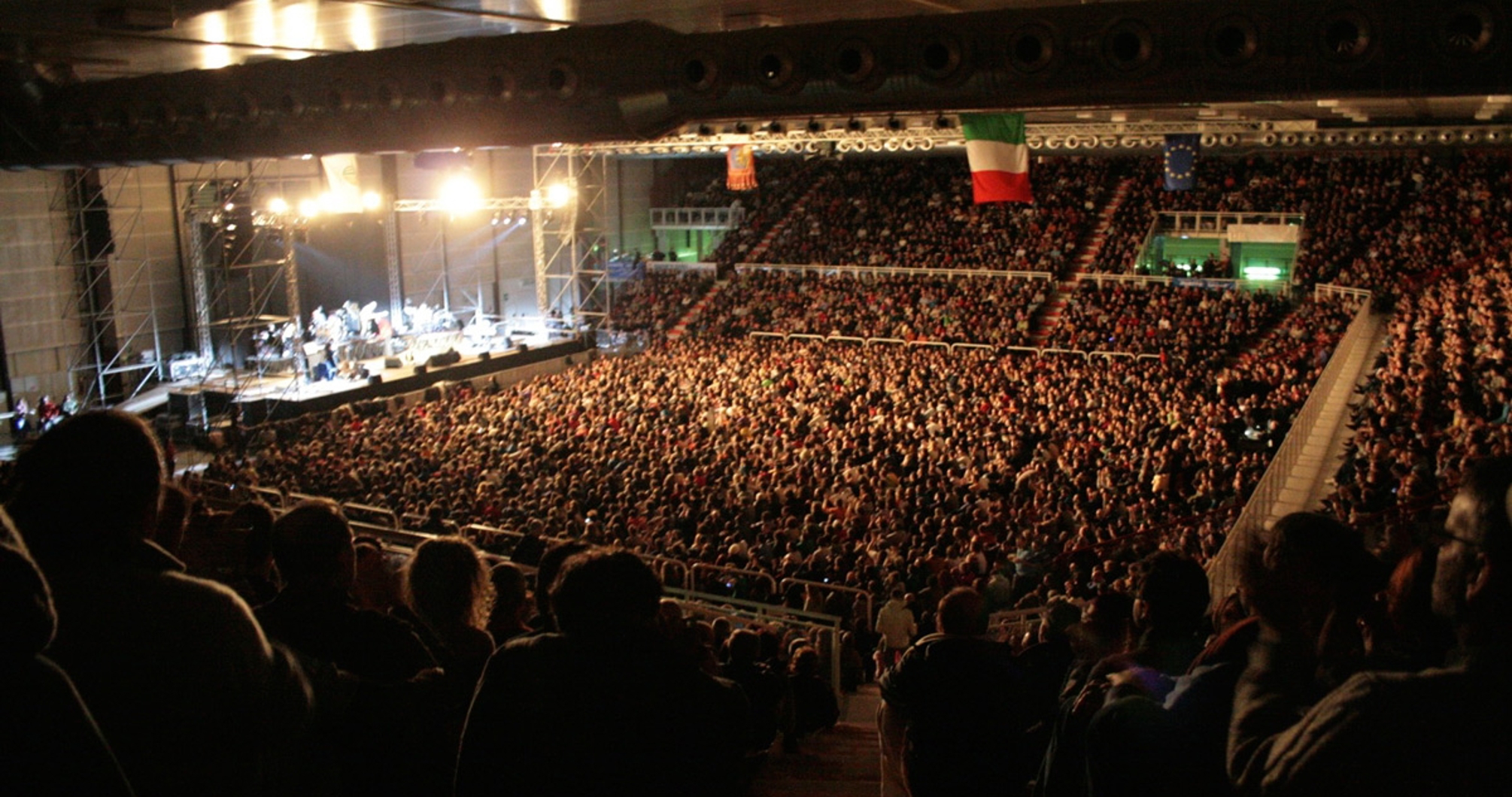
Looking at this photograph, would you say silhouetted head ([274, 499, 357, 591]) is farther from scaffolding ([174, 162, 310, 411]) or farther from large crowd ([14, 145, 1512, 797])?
scaffolding ([174, 162, 310, 411])

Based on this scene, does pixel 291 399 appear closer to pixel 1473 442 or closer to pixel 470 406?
pixel 470 406

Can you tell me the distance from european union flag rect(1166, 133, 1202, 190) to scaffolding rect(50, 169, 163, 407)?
18014 mm

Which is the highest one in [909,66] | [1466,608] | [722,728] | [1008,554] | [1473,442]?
[909,66]

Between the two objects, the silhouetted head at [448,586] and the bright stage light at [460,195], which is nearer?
the silhouetted head at [448,586]

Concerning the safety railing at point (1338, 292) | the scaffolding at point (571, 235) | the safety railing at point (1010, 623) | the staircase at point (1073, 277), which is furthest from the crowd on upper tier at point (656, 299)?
the safety railing at point (1010, 623)

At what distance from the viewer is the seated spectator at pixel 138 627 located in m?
1.57

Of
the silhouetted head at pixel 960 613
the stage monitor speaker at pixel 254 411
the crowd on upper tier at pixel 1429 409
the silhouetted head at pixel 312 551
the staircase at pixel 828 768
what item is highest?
the silhouetted head at pixel 312 551

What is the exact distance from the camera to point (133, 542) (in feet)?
5.44

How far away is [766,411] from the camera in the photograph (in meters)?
16.7

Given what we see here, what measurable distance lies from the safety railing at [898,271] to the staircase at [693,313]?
30.7 inches

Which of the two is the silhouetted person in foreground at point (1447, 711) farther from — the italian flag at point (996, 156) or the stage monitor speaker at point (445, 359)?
the stage monitor speaker at point (445, 359)

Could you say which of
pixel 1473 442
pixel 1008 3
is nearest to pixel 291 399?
pixel 1008 3

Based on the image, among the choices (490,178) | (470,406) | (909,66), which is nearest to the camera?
(909,66)

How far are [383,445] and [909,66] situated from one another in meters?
10.4
